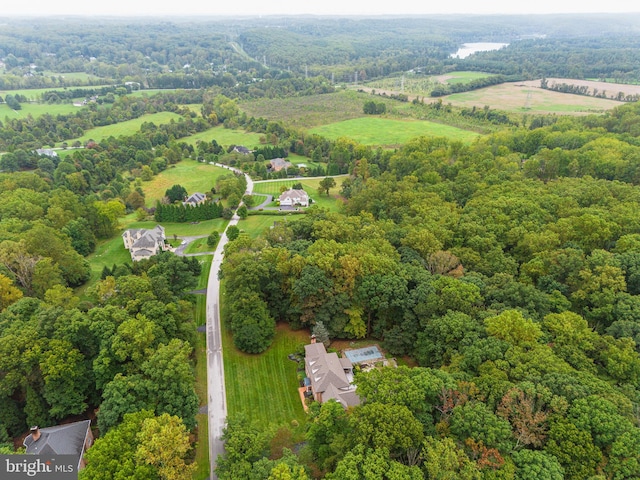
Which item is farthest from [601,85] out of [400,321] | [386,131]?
[400,321]

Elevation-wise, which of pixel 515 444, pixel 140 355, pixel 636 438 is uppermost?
pixel 636 438

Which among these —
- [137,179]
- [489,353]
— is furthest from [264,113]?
[489,353]

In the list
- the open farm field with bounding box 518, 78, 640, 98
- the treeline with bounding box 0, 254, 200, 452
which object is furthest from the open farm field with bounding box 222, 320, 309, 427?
the open farm field with bounding box 518, 78, 640, 98

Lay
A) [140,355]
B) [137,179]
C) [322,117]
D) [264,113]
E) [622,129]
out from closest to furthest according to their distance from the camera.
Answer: [140,355] → [622,129] → [137,179] → [322,117] → [264,113]

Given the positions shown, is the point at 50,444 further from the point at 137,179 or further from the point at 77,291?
the point at 137,179

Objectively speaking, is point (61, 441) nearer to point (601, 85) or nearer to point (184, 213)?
point (184, 213)
